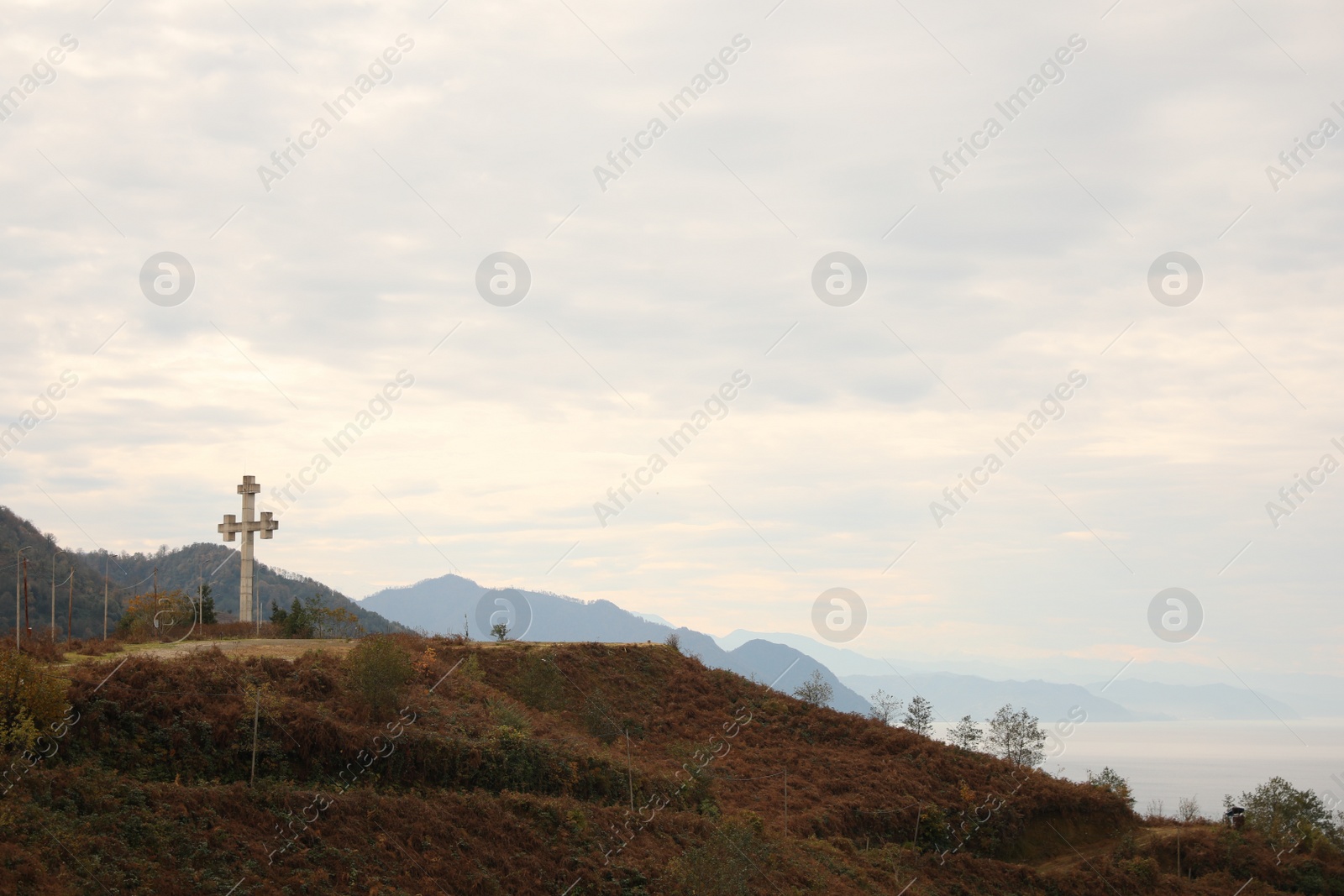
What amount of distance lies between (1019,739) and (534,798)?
35001mm

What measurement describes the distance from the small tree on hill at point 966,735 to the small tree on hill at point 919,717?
3.86 feet

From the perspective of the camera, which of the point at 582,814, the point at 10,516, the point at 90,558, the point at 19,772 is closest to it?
the point at 19,772

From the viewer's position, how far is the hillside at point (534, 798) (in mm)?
18922

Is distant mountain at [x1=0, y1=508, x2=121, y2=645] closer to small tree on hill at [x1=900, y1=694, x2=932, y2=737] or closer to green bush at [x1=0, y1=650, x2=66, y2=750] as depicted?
green bush at [x1=0, y1=650, x2=66, y2=750]

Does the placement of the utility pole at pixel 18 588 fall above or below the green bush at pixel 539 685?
above

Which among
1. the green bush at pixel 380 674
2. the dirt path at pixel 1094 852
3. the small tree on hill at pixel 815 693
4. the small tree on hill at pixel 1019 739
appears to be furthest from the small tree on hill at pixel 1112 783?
the green bush at pixel 380 674

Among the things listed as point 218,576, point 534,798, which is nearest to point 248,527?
point 534,798

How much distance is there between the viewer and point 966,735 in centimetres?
4697

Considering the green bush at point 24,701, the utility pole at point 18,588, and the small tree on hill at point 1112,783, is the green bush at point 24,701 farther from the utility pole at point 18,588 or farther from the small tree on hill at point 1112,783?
the small tree on hill at point 1112,783

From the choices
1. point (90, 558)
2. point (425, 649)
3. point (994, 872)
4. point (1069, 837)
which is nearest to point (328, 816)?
point (425, 649)

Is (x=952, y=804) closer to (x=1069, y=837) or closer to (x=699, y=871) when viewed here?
(x=1069, y=837)

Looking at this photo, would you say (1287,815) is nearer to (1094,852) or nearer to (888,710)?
(1094,852)

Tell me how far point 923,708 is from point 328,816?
1448 inches

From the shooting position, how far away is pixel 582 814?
2566 cm
